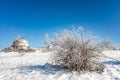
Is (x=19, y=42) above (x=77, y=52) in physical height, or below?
above

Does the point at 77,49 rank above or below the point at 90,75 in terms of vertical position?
above

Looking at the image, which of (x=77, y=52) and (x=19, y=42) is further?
(x=19, y=42)

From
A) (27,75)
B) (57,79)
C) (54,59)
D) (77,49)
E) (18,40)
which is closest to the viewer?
(57,79)

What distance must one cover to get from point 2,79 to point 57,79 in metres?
1.95

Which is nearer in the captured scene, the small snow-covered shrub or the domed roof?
the small snow-covered shrub

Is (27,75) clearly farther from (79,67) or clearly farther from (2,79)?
(79,67)

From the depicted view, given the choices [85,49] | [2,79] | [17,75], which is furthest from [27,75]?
[85,49]

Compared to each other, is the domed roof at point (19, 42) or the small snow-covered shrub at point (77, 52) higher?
the domed roof at point (19, 42)

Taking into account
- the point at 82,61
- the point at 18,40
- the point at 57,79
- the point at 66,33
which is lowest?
the point at 57,79

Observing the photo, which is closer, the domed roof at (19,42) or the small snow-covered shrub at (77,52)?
the small snow-covered shrub at (77,52)

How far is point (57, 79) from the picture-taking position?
24.4 ft

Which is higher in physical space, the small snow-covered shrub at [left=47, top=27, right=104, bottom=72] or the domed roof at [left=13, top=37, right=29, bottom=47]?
the domed roof at [left=13, top=37, right=29, bottom=47]

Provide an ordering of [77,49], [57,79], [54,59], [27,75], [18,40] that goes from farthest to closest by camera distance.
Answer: [18,40] < [54,59] < [77,49] < [27,75] < [57,79]

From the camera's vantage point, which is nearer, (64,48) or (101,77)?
(101,77)
